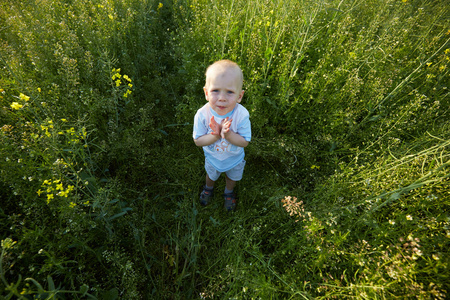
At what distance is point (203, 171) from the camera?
9.77 feet

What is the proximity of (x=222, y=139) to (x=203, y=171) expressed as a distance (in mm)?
997

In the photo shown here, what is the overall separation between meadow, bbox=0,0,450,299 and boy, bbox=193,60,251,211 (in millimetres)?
614

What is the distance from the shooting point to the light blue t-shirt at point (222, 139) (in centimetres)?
204

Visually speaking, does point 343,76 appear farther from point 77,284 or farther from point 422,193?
point 77,284

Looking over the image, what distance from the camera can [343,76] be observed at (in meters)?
3.01

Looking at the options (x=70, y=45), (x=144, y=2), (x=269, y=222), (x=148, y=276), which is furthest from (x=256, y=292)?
(x=144, y=2)

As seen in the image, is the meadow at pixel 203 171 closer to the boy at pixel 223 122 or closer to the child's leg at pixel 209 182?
the child's leg at pixel 209 182

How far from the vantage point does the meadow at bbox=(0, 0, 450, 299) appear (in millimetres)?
1715

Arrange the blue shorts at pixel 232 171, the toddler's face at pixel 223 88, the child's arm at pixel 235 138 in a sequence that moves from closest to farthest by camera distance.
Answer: the toddler's face at pixel 223 88
the child's arm at pixel 235 138
the blue shorts at pixel 232 171

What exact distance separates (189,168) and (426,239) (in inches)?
95.8

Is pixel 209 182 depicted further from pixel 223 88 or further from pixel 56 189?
pixel 56 189

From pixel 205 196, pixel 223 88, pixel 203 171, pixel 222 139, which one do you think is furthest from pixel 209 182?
pixel 223 88

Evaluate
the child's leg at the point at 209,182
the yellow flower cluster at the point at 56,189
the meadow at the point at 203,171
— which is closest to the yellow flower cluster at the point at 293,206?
the meadow at the point at 203,171

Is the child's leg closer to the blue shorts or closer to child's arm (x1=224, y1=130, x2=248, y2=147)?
the blue shorts
